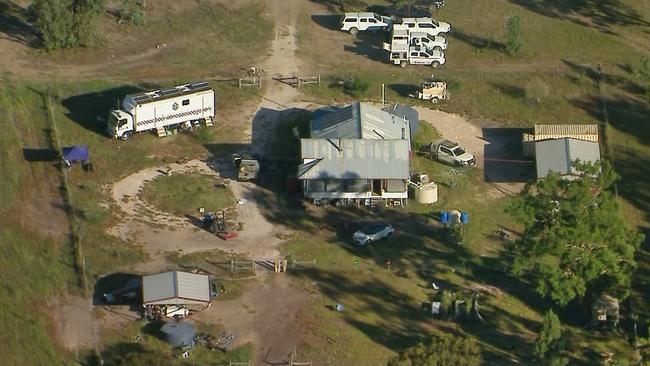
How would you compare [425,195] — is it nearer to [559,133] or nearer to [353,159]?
[353,159]

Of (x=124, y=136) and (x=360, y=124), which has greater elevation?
(x=360, y=124)

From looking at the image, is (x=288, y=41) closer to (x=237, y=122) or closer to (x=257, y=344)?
(x=237, y=122)

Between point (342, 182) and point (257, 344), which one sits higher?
point (342, 182)

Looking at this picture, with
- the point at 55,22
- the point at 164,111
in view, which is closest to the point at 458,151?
the point at 164,111

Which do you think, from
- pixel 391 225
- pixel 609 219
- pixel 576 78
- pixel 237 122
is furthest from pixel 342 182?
pixel 576 78

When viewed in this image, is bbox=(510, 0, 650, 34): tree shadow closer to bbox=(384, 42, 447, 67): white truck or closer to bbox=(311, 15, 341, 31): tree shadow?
bbox=(384, 42, 447, 67): white truck

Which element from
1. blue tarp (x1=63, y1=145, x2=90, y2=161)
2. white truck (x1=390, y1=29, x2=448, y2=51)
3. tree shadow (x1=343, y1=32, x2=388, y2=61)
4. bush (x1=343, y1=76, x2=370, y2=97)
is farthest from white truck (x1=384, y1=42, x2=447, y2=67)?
blue tarp (x1=63, y1=145, x2=90, y2=161)
